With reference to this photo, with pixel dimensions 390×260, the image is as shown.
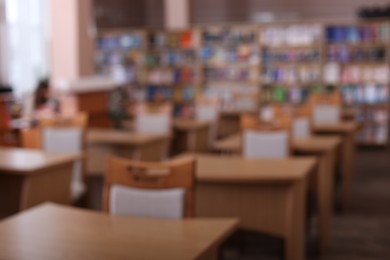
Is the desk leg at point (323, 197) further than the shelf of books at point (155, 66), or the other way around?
the shelf of books at point (155, 66)

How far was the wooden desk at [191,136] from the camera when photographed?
23.0 feet

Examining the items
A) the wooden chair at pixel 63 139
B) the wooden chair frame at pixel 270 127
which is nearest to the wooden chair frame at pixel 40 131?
the wooden chair at pixel 63 139

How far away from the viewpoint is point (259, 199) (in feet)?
11.3

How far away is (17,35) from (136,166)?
27.7 ft

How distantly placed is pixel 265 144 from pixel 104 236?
252 cm

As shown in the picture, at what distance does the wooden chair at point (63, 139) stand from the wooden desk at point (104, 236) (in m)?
2.02

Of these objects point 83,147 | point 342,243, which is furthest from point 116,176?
point 342,243

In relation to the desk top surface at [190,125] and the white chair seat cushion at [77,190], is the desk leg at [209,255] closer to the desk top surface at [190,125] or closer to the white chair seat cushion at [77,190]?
the white chair seat cushion at [77,190]

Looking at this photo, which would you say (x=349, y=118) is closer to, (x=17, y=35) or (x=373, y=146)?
(x=373, y=146)

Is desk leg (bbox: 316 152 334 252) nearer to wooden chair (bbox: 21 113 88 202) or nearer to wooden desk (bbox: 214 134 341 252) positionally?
wooden desk (bbox: 214 134 341 252)

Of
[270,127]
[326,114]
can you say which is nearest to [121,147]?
[270,127]

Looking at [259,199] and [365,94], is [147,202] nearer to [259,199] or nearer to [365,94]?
[259,199]

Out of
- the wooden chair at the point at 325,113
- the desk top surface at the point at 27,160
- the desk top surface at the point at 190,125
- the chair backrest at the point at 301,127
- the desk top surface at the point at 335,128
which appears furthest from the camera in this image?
the wooden chair at the point at 325,113

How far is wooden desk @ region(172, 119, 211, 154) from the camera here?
23.0ft
